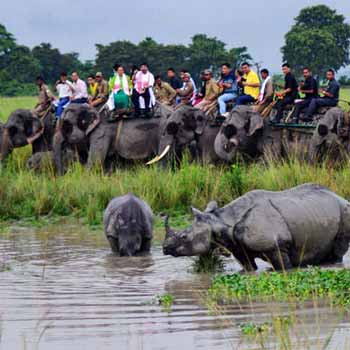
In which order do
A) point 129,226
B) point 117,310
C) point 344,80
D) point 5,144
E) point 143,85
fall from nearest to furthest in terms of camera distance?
1. point 117,310
2. point 129,226
3. point 143,85
4. point 5,144
5. point 344,80

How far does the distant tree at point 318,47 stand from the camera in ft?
282

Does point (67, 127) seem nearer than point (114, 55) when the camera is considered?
Yes

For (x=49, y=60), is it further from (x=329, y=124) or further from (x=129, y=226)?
(x=129, y=226)

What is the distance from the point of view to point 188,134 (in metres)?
28.1

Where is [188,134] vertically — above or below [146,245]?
above

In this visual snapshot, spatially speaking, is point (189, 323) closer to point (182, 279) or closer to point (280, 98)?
point (182, 279)

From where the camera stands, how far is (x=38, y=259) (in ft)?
55.4

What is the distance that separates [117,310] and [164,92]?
61.1 ft

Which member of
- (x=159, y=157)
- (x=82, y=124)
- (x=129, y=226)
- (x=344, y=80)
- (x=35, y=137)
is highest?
(x=82, y=124)

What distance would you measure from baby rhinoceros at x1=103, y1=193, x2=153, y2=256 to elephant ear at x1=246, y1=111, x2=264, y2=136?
9.88 meters

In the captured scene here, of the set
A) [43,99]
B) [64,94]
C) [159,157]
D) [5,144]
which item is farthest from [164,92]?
[159,157]

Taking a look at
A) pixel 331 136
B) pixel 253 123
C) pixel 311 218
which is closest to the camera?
pixel 311 218

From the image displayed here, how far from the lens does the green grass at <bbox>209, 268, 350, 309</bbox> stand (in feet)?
42.4

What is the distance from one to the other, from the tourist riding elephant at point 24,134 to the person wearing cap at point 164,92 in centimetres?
261
